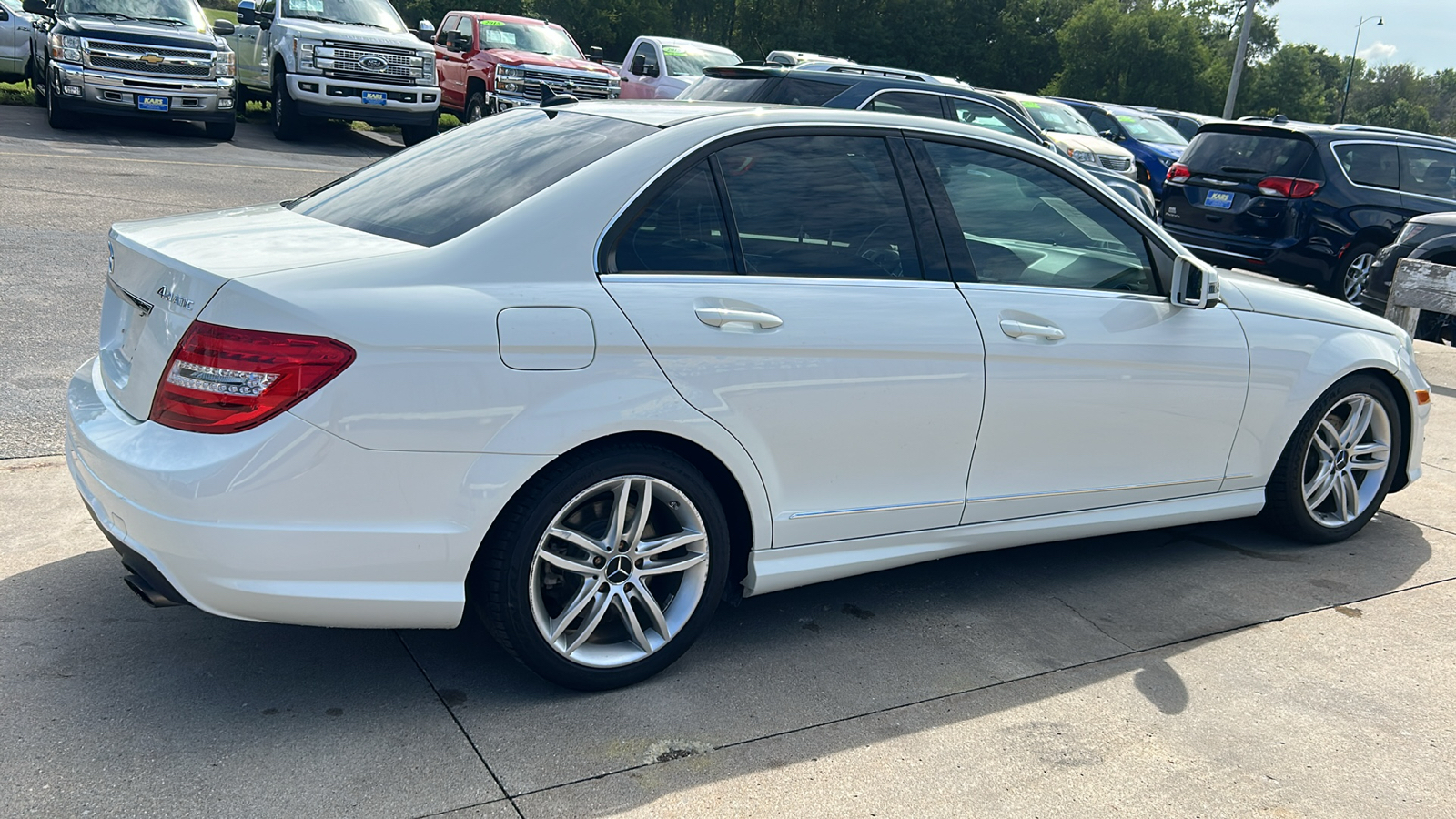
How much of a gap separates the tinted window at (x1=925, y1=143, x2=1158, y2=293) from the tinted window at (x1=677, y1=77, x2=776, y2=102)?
593 cm

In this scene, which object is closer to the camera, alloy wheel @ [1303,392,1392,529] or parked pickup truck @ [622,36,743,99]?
alloy wheel @ [1303,392,1392,529]

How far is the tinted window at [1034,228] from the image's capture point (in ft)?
13.2

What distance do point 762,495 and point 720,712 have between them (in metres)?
0.60

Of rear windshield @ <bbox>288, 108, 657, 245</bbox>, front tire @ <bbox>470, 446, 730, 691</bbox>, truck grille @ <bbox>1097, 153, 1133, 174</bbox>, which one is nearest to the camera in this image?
front tire @ <bbox>470, 446, 730, 691</bbox>

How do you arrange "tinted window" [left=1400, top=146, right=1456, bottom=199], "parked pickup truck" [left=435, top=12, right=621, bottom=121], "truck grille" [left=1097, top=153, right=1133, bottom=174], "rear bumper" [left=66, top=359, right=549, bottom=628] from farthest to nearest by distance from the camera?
"parked pickup truck" [left=435, top=12, right=621, bottom=121] → "truck grille" [left=1097, top=153, right=1133, bottom=174] → "tinted window" [left=1400, top=146, right=1456, bottom=199] → "rear bumper" [left=66, top=359, right=549, bottom=628]

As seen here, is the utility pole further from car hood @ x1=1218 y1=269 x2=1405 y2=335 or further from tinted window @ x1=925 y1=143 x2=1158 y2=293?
tinted window @ x1=925 y1=143 x2=1158 y2=293

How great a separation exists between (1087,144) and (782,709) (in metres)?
15.7

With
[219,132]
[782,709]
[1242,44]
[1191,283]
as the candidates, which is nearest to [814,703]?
[782,709]

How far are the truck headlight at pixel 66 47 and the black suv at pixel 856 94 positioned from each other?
25.8 ft

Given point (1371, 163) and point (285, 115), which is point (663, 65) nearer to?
point (285, 115)

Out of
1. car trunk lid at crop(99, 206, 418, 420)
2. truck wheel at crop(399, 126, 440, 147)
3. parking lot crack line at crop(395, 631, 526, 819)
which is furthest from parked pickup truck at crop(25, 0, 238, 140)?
parking lot crack line at crop(395, 631, 526, 819)

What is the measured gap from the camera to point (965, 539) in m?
4.04

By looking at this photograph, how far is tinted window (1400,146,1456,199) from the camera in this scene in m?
12.2

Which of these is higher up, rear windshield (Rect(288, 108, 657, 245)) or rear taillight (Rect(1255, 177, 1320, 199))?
rear taillight (Rect(1255, 177, 1320, 199))
